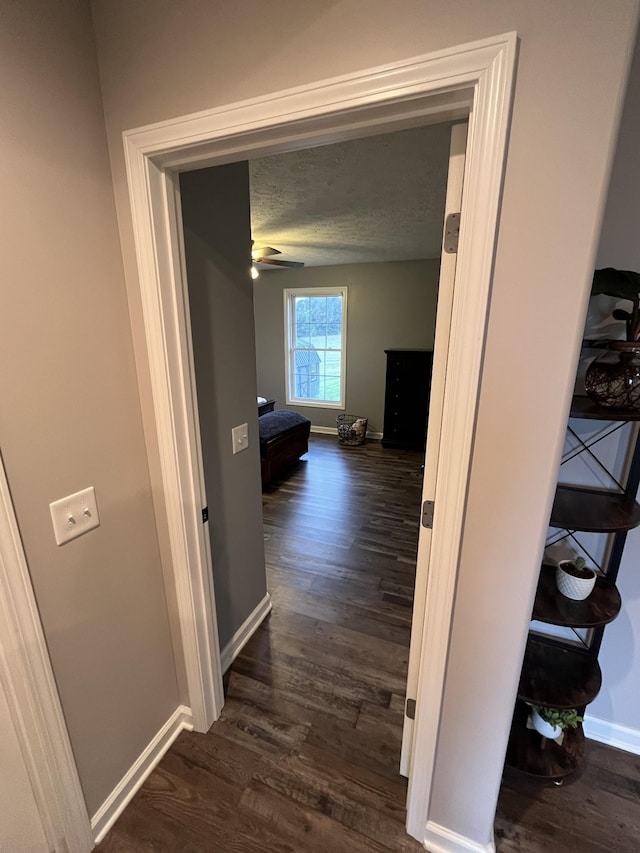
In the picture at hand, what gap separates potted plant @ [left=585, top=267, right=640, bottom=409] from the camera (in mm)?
951

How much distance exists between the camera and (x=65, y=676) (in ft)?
3.63

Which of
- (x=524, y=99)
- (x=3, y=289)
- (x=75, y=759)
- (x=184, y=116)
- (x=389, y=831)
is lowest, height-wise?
(x=389, y=831)

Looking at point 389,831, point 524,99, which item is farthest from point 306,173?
point 389,831

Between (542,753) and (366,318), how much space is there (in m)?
4.85

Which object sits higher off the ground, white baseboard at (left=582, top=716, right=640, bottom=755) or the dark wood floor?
white baseboard at (left=582, top=716, right=640, bottom=755)

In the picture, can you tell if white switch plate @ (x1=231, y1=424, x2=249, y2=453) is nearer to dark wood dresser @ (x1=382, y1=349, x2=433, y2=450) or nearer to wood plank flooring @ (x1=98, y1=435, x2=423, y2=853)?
wood plank flooring @ (x1=98, y1=435, x2=423, y2=853)

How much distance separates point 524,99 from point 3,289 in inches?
46.7

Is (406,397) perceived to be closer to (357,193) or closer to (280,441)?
(280,441)

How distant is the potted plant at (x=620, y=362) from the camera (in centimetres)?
95

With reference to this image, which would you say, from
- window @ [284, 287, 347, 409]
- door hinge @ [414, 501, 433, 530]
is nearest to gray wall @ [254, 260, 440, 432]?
window @ [284, 287, 347, 409]

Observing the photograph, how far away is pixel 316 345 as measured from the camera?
5.86m

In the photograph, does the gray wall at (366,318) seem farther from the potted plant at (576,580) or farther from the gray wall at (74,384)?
the gray wall at (74,384)

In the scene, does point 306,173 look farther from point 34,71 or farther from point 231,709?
point 231,709

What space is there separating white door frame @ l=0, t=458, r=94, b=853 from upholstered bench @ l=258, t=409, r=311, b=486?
2710 mm
